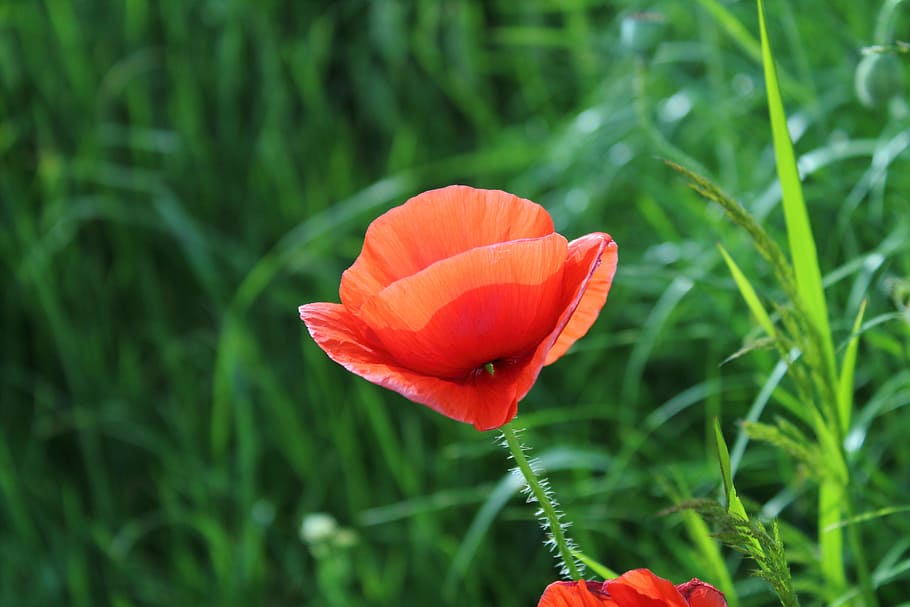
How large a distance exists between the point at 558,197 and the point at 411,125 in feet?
1.56

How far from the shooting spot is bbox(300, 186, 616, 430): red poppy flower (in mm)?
559

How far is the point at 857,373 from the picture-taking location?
1.44 metres

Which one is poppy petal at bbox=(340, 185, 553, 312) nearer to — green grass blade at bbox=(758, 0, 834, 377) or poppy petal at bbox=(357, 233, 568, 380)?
poppy petal at bbox=(357, 233, 568, 380)

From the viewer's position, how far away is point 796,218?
74cm

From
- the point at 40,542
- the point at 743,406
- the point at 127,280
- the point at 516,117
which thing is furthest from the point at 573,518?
the point at 516,117

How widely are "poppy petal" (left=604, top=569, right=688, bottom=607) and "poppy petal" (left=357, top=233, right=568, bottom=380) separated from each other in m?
0.14

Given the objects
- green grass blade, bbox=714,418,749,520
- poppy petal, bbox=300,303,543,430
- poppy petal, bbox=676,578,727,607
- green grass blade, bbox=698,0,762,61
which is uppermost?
green grass blade, bbox=698,0,762,61

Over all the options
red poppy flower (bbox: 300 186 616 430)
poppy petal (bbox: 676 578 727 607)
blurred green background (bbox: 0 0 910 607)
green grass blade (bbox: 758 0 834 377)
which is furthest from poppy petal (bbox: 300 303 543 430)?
blurred green background (bbox: 0 0 910 607)

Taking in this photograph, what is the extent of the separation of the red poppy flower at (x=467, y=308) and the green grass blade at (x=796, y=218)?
0.60 feet

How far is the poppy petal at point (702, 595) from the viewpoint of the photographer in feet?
1.67

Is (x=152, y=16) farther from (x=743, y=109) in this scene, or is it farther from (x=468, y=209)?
(x=468, y=209)

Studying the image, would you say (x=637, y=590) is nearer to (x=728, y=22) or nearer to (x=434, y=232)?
(x=434, y=232)

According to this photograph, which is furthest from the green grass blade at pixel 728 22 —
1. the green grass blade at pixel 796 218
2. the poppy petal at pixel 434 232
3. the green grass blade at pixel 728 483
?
the green grass blade at pixel 728 483

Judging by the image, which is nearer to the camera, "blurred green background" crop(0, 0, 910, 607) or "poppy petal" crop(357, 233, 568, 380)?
"poppy petal" crop(357, 233, 568, 380)
